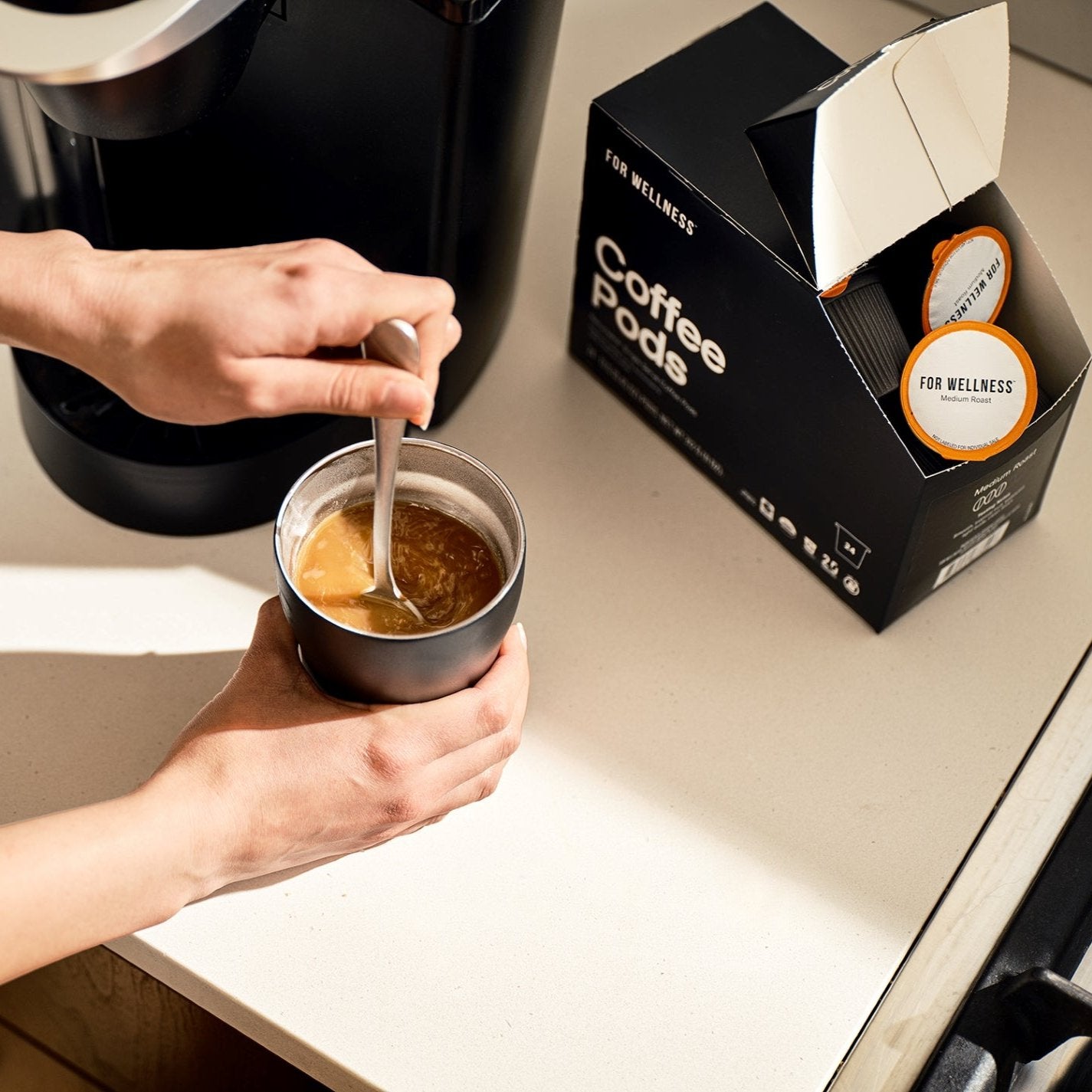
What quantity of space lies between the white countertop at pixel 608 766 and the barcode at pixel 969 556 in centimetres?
2

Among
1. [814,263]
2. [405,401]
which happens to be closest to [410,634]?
[405,401]

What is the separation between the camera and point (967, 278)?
70cm

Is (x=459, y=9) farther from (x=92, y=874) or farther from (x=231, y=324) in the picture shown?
(x=92, y=874)

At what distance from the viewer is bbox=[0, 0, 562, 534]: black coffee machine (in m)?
0.64

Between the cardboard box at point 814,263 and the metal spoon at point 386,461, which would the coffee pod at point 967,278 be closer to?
the cardboard box at point 814,263

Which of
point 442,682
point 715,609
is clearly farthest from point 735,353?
point 442,682

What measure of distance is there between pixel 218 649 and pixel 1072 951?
0.45 meters

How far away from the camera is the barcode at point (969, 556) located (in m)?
0.75

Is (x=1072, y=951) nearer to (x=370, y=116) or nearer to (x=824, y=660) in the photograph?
(x=824, y=660)

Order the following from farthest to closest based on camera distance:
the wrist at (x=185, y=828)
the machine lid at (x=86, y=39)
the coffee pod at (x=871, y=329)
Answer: the coffee pod at (x=871, y=329) → the wrist at (x=185, y=828) → the machine lid at (x=86, y=39)

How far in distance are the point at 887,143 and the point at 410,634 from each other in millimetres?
332

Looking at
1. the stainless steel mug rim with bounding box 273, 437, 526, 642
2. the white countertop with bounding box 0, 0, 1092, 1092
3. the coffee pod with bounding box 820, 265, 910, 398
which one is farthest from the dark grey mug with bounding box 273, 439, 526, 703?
the coffee pod with bounding box 820, 265, 910, 398

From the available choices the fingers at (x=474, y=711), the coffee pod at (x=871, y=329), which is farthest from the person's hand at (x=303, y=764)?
the coffee pod at (x=871, y=329)

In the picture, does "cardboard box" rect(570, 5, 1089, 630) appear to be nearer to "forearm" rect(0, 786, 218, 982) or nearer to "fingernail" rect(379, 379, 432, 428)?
"fingernail" rect(379, 379, 432, 428)
